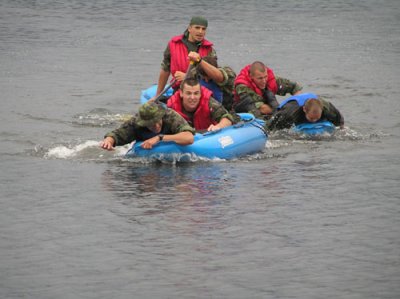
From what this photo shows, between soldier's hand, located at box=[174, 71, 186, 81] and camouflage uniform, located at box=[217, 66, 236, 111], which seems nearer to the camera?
soldier's hand, located at box=[174, 71, 186, 81]


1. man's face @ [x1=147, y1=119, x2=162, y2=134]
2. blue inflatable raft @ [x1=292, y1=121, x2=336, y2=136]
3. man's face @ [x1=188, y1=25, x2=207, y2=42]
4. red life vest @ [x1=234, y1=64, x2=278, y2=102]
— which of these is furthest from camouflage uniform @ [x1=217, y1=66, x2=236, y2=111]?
man's face @ [x1=147, y1=119, x2=162, y2=134]

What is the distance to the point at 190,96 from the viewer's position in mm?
17453

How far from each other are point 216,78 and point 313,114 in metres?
1.79

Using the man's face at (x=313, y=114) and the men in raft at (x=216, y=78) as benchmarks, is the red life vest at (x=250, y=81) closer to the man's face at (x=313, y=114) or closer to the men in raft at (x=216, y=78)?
the men in raft at (x=216, y=78)

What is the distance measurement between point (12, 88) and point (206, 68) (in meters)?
8.19

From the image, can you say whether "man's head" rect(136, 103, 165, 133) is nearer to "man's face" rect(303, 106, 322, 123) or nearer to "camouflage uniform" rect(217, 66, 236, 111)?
"camouflage uniform" rect(217, 66, 236, 111)

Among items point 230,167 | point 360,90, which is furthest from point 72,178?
point 360,90

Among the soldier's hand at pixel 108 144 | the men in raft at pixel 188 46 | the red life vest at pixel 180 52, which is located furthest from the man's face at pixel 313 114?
the soldier's hand at pixel 108 144

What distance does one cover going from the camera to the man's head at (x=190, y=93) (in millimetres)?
17422

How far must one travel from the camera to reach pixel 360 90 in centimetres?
2581

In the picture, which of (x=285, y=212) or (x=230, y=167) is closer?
(x=285, y=212)

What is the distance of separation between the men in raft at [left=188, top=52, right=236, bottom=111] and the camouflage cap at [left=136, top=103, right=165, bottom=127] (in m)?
1.74

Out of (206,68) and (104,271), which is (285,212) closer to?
(104,271)

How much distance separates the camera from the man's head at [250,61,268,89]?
2056 cm
